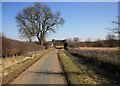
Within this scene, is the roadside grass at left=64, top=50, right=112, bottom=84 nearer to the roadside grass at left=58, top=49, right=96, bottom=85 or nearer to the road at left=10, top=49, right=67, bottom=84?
the roadside grass at left=58, top=49, right=96, bottom=85

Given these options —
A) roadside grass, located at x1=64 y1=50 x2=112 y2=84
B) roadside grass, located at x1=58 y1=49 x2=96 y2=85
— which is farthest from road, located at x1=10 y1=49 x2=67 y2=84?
roadside grass, located at x1=64 y1=50 x2=112 y2=84

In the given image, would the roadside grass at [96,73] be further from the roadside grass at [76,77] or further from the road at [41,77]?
the road at [41,77]

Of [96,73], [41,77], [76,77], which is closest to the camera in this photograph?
[76,77]

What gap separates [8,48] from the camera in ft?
86.4

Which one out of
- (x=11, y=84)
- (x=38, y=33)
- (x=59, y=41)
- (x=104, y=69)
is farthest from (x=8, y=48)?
(x=59, y=41)

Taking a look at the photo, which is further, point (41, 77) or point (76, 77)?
point (41, 77)

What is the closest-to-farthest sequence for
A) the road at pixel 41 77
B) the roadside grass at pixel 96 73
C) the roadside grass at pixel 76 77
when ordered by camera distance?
the roadside grass at pixel 76 77 < the road at pixel 41 77 < the roadside grass at pixel 96 73

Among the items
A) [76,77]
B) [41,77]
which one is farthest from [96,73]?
[41,77]

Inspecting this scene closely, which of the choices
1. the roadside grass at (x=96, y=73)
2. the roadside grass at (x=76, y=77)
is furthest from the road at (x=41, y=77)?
the roadside grass at (x=96, y=73)

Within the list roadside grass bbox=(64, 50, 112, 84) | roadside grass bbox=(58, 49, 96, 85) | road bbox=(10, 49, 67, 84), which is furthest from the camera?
roadside grass bbox=(64, 50, 112, 84)

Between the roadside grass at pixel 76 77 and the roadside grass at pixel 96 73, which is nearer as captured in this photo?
the roadside grass at pixel 76 77

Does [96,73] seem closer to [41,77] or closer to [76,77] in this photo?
[76,77]

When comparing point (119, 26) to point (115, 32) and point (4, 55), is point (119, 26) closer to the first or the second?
point (115, 32)


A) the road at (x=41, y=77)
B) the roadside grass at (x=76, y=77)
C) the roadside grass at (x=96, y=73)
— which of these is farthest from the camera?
the roadside grass at (x=96, y=73)
